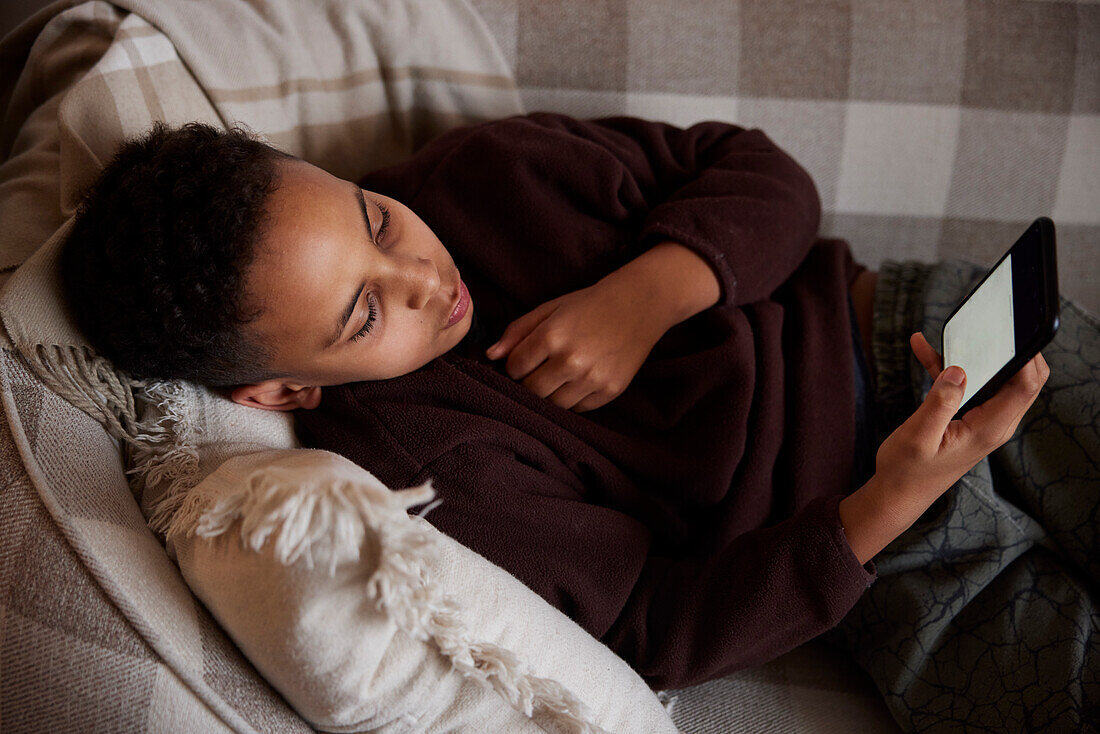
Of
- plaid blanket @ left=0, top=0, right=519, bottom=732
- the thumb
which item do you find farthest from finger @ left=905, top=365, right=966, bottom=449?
plaid blanket @ left=0, top=0, right=519, bottom=732

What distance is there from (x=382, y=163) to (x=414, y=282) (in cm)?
44

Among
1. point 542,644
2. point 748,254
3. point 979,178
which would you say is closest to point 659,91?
point 748,254

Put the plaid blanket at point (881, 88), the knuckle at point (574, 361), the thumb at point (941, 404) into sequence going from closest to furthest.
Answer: the thumb at point (941, 404)
the knuckle at point (574, 361)
the plaid blanket at point (881, 88)

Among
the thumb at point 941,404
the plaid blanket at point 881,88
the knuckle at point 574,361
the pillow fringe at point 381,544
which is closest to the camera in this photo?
the pillow fringe at point 381,544

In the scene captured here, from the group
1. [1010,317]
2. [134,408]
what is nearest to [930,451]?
[1010,317]

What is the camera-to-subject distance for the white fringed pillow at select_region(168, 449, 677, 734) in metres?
0.53

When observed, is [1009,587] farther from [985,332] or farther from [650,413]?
[650,413]

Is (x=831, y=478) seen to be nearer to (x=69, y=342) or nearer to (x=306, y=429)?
(x=306, y=429)

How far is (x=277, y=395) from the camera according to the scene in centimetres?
83

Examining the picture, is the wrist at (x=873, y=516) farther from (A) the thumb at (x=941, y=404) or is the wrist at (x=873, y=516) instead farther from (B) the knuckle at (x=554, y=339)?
(B) the knuckle at (x=554, y=339)

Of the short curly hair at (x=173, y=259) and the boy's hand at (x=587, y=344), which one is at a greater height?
the short curly hair at (x=173, y=259)

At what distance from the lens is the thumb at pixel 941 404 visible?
63cm

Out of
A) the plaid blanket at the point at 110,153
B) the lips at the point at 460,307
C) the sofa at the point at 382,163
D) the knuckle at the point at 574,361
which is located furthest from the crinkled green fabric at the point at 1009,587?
the plaid blanket at the point at 110,153

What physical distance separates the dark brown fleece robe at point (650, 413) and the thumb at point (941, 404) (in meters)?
0.12
